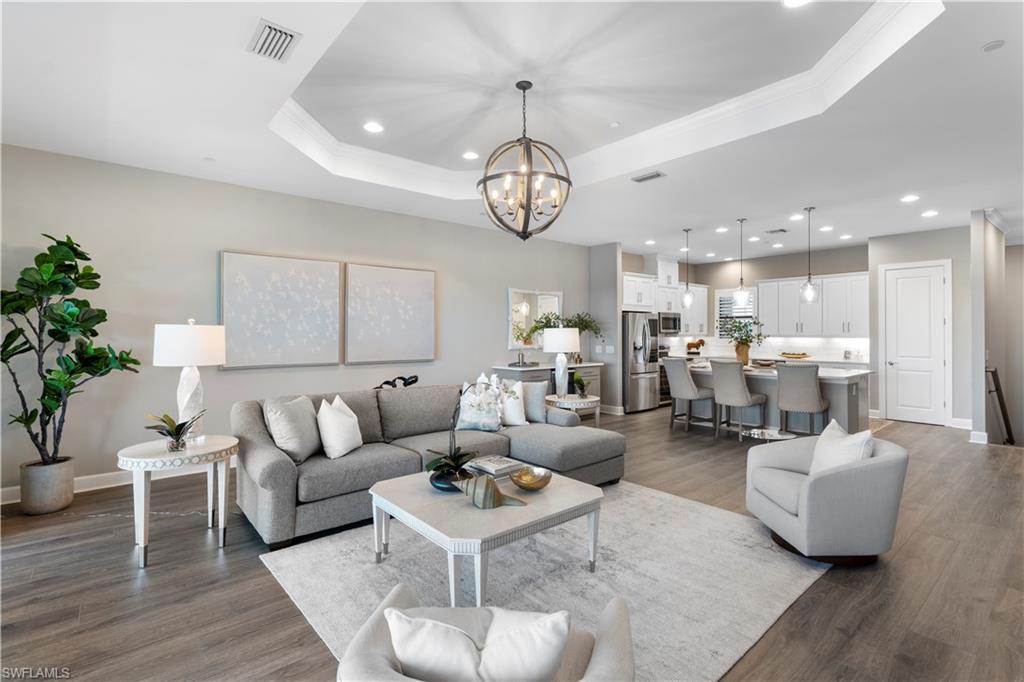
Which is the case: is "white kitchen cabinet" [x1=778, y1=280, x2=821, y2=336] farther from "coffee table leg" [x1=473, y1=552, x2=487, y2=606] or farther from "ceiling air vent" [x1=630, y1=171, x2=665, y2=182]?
"coffee table leg" [x1=473, y1=552, x2=487, y2=606]

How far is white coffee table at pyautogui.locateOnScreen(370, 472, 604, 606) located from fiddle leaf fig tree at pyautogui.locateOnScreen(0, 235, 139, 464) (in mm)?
2576

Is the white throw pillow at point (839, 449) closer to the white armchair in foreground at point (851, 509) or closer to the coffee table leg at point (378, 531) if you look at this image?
the white armchair in foreground at point (851, 509)

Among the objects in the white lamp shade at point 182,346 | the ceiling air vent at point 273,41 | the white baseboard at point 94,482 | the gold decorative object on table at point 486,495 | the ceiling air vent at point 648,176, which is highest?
the ceiling air vent at point 273,41

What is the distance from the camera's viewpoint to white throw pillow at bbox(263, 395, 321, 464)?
10.4ft

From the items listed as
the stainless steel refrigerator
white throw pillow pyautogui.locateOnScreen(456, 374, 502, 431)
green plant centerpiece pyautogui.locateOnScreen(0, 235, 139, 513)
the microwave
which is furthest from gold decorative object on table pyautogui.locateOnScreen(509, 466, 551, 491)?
the microwave

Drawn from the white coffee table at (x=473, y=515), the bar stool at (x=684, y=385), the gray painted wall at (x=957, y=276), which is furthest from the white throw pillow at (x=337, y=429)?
the gray painted wall at (x=957, y=276)

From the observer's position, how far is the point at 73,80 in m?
2.80

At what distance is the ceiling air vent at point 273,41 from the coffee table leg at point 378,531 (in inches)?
99.0

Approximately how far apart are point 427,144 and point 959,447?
667 cm

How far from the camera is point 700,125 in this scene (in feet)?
12.5

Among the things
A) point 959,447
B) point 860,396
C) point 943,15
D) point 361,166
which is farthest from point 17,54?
point 959,447

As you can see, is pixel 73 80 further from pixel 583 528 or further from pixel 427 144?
pixel 583 528

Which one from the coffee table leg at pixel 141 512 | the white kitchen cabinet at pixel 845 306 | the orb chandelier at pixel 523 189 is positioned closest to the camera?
the coffee table leg at pixel 141 512

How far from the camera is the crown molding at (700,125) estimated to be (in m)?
2.61
